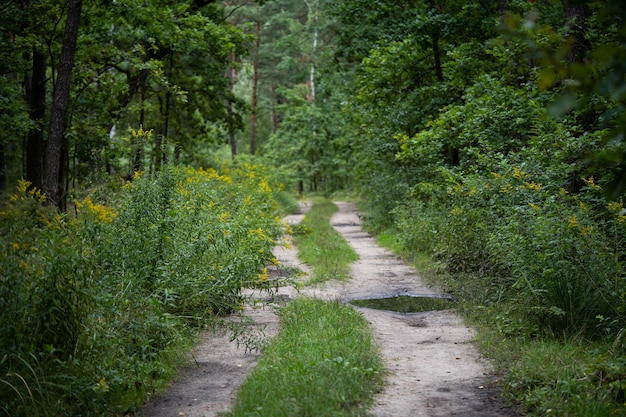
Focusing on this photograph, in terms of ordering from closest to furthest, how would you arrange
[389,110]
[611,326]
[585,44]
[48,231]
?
[48,231] → [611,326] → [585,44] → [389,110]

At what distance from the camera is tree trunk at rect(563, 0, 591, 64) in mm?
9492

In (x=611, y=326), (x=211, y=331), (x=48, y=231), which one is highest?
(x=48, y=231)

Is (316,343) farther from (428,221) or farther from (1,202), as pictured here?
(428,221)

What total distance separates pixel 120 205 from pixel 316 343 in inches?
112

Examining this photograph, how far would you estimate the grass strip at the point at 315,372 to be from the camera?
203 inches

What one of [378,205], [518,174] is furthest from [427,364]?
[378,205]

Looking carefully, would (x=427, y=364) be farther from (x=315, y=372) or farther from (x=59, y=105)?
(x=59, y=105)

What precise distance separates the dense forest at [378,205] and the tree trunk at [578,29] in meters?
0.04

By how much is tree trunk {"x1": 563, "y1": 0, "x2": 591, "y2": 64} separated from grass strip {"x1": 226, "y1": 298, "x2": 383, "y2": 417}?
203 inches

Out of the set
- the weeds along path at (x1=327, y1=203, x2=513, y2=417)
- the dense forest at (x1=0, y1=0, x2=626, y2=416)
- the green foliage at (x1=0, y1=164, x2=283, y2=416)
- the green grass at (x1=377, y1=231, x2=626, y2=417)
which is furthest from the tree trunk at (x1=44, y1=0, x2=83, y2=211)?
the green grass at (x1=377, y1=231, x2=626, y2=417)

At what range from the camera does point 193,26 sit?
17578mm

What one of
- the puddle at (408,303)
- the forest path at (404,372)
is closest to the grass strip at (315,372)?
the forest path at (404,372)

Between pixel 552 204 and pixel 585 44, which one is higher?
pixel 585 44

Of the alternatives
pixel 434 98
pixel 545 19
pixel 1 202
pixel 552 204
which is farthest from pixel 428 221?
pixel 1 202
